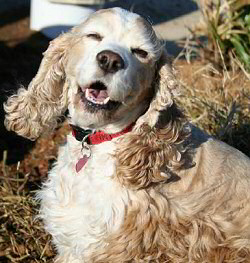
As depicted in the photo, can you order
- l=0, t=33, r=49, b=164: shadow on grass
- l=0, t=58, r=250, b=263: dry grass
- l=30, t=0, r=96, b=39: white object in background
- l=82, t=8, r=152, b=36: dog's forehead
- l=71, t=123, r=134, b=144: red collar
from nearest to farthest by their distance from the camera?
1. l=82, t=8, r=152, b=36: dog's forehead
2. l=71, t=123, r=134, b=144: red collar
3. l=0, t=58, r=250, b=263: dry grass
4. l=0, t=33, r=49, b=164: shadow on grass
5. l=30, t=0, r=96, b=39: white object in background

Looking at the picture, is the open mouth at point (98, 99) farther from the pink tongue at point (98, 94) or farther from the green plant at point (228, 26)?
the green plant at point (228, 26)

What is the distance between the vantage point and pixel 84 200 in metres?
3.29

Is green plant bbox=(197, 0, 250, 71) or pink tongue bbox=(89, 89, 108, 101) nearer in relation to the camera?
pink tongue bbox=(89, 89, 108, 101)

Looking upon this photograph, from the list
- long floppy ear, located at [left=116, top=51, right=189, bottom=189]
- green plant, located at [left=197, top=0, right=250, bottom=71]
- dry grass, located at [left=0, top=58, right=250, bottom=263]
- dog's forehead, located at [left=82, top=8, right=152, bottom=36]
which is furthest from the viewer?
green plant, located at [left=197, top=0, right=250, bottom=71]

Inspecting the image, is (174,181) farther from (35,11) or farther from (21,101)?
(35,11)

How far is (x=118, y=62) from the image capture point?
2867mm

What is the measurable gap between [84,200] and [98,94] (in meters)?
0.61

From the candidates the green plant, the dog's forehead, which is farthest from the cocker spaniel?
the green plant

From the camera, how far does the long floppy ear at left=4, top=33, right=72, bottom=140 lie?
3320 millimetres

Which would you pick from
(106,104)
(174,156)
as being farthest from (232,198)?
(106,104)

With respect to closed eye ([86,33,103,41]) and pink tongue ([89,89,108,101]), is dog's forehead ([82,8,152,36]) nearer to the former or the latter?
closed eye ([86,33,103,41])

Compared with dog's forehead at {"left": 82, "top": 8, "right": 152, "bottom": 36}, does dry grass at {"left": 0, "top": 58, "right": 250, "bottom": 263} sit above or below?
below

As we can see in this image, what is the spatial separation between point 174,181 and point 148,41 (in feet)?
2.51

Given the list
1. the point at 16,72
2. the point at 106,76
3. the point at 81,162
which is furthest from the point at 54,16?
the point at 106,76
